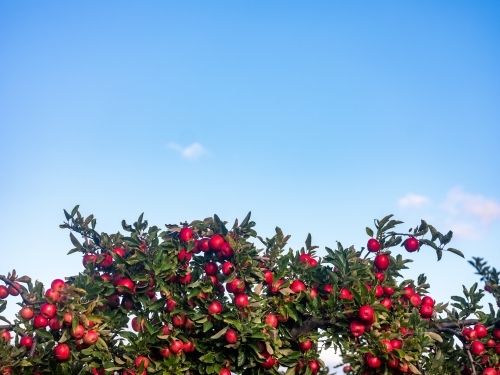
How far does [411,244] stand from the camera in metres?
8.02

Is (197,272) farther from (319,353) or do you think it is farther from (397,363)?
(397,363)

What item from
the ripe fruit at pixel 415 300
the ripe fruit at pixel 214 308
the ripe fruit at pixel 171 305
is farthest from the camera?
the ripe fruit at pixel 415 300

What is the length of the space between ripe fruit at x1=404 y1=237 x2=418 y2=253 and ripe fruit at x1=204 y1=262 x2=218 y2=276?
9.42ft

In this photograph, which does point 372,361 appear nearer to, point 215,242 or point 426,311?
point 426,311

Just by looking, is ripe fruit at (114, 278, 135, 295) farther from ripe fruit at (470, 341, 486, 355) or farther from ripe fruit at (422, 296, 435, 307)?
ripe fruit at (470, 341, 486, 355)

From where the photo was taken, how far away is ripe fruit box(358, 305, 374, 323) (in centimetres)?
679

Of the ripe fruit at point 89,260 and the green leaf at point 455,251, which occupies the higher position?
the ripe fruit at point 89,260

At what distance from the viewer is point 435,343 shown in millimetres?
7824

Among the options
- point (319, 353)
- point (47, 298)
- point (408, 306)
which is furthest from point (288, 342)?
point (47, 298)

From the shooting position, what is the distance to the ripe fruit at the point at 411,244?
26.3 ft

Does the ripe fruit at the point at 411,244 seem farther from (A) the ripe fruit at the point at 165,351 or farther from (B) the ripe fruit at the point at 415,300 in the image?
(A) the ripe fruit at the point at 165,351

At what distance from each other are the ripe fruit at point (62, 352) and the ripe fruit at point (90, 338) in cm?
25

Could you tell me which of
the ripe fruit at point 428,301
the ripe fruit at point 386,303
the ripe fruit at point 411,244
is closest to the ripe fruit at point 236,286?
the ripe fruit at point 386,303

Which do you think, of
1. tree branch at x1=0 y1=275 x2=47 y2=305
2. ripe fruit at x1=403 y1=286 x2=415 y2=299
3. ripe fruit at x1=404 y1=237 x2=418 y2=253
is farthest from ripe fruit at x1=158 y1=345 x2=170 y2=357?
ripe fruit at x1=404 y1=237 x2=418 y2=253
